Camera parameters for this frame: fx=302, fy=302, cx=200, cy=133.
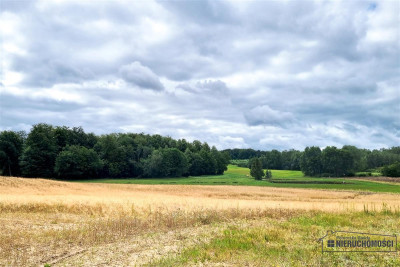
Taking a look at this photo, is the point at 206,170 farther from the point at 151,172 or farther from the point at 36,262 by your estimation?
the point at 36,262

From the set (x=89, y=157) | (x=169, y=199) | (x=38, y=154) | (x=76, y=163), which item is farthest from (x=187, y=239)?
(x=89, y=157)

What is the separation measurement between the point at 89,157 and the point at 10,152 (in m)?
23.2

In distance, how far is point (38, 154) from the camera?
302 feet

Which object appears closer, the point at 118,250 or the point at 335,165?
the point at 118,250

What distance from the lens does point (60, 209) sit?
72.1 feet

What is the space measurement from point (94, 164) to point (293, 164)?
129 m

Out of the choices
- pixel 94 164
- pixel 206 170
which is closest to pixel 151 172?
pixel 94 164

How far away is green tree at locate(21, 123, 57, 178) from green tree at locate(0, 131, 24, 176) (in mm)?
4627

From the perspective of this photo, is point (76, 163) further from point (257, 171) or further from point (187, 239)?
point (187, 239)

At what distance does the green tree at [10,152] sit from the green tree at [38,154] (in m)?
4.63

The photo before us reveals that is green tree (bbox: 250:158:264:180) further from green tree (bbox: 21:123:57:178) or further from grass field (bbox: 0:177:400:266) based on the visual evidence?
grass field (bbox: 0:177:400:266)

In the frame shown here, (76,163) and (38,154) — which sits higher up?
(38,154)

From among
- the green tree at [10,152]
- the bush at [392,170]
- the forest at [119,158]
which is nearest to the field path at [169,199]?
the forest at [119,158]

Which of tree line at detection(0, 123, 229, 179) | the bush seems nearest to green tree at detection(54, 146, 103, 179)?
tree line at detection(0, 123, 229, 179)
